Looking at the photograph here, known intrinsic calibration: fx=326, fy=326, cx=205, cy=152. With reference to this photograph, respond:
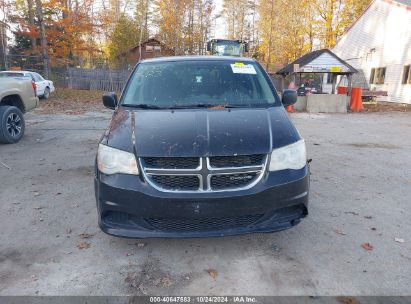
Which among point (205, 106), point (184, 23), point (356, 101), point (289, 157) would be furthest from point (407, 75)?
point (184, 23)

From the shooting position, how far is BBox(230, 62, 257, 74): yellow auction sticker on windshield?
4152 mm

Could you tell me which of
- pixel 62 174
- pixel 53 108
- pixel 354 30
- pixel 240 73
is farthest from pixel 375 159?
pixel 354 30

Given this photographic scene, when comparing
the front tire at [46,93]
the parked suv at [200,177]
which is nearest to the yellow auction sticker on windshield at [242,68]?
the parked suv at [200,177]

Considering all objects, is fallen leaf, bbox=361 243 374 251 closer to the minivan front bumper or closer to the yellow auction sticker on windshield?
the minivan front bumper

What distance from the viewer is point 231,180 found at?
266cm

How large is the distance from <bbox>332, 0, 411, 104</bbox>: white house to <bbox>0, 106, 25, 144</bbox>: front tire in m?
19.5

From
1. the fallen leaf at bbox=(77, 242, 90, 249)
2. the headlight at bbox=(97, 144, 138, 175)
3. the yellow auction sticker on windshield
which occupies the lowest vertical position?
the fallen leaf at bbox=(77, 242, 90, 249)

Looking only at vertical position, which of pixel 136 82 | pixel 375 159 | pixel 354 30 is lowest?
pixel 375 159

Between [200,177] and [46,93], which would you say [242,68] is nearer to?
[200,177]

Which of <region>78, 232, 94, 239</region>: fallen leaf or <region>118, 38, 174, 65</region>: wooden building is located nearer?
<region>78, 232, 94, 239</region>: fallen leaf

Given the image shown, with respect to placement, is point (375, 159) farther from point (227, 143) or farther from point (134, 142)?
point (134, 142)

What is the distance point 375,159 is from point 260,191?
Answer: 15.6 ft

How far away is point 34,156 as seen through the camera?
6383 millimetres

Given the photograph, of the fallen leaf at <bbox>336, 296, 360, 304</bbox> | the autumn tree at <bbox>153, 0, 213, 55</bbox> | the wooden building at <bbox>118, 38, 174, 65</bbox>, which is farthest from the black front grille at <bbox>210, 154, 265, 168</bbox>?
the wooden building at <bbox>118, 38, 174, 65</bbox>
